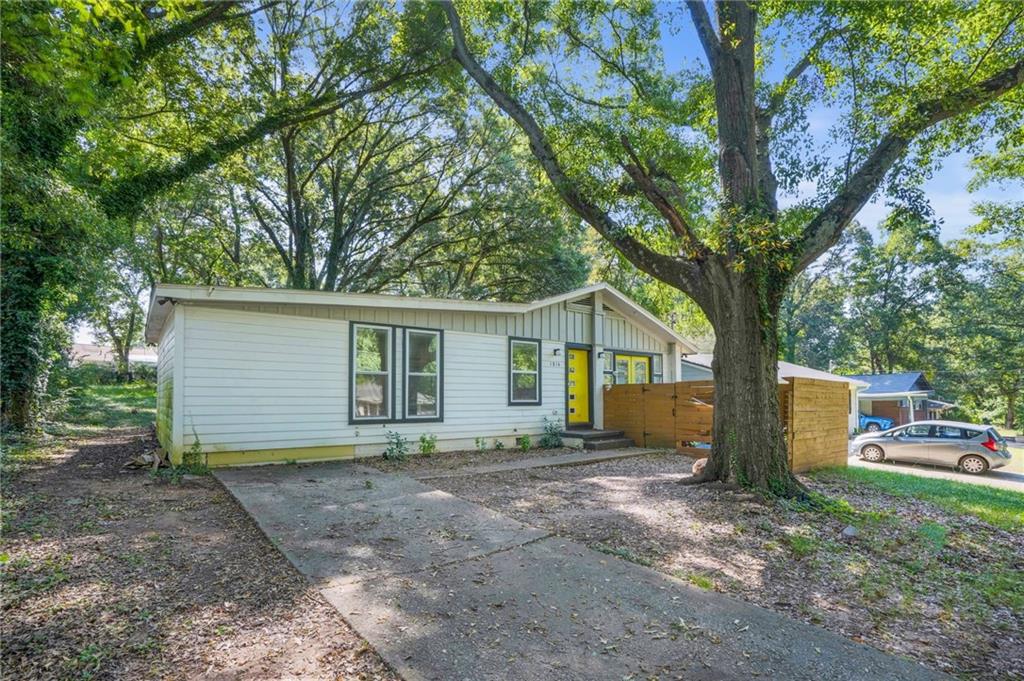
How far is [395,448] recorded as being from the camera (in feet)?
29.7

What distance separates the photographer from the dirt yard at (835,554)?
3068 millimetres

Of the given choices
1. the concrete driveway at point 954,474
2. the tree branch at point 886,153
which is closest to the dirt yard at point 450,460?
the tree branch at point 886,153

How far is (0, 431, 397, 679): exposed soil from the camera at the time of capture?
2.50 m

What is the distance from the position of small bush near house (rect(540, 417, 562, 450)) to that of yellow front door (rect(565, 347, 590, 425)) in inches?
23.3

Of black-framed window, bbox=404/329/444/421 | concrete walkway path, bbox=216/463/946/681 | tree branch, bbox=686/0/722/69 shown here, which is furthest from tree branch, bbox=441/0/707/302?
concrete walkway path, bbox=216/463/946/681

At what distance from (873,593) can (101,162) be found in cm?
1319

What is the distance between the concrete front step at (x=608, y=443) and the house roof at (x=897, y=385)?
65.8 ft

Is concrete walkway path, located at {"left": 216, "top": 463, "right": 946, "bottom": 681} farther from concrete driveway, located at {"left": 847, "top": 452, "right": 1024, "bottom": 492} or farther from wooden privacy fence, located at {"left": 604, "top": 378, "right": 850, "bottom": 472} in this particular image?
concrete driveway, located at {"left": 847, "top": 452, "right": 1024, "bottom": 492}

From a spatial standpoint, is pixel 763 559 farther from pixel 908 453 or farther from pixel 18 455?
pixel 908 453

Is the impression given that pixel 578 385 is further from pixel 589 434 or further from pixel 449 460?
pixel 449 460

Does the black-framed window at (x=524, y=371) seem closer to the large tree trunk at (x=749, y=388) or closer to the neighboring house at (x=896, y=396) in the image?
the large tree trunk at (x=749, y=388)

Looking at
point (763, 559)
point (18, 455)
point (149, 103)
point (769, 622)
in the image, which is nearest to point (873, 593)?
point (763, 559)

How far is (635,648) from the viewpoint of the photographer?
2.71 metres

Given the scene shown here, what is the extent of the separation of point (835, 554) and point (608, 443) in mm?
6808
